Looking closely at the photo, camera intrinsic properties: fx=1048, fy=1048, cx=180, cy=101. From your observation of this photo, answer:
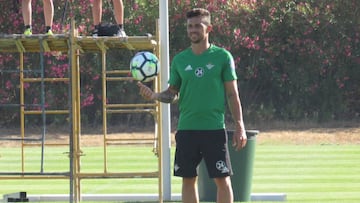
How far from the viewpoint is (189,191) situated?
1031cm

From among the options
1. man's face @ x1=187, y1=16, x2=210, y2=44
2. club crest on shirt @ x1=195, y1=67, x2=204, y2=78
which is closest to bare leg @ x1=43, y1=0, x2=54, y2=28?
man's face @ x1=187, y1=16, x2=210, y2=44

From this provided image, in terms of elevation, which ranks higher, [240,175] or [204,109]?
[204,109]

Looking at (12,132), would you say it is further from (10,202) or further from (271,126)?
(10,202)

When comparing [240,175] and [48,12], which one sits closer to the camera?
[240,175]

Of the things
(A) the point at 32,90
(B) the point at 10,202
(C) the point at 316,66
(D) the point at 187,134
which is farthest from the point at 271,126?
(D) the point at 187,134

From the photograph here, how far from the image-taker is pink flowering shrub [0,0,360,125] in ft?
94.2

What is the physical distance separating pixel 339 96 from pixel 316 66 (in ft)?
3.57

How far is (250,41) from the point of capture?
29141mm

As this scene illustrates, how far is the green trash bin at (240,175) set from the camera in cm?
1362

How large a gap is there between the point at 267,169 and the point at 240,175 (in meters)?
5.30

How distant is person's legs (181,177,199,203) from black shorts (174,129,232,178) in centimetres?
8

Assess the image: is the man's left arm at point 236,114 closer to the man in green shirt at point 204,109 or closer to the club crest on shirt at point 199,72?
the man in green shirt at point 204,109

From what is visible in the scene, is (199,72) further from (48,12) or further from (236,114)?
(48,12)

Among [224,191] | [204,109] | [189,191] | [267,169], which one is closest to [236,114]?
[204,109]
